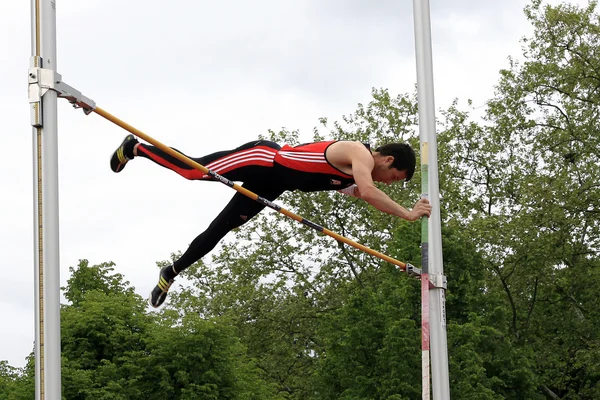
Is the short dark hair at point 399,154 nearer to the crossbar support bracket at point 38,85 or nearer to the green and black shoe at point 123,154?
the green and black shoe at point 123,154

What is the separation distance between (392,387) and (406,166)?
1420 centimetres

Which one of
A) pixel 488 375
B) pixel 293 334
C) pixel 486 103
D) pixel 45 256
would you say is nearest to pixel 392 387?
pixel 488 375

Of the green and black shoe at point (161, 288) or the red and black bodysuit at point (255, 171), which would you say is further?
the green and black shoe at point (161, 288)

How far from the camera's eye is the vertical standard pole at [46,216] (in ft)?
14.4

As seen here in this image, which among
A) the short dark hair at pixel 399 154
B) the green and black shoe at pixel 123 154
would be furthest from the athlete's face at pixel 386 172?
the green and black shoe at pixel 123 154

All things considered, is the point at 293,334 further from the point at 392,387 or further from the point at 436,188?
the point at 436,188

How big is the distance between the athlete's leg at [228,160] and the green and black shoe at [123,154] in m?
0.05

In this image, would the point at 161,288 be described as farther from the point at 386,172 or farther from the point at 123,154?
the point at 386,172

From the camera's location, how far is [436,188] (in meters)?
6.93

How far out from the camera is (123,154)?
5.73 m

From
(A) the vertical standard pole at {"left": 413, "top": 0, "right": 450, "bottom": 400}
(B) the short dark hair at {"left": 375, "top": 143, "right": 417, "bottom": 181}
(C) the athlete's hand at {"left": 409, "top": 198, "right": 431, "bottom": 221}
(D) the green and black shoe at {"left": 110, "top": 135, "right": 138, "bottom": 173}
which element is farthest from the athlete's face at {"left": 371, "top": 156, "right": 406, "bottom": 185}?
(D) the green and black shoe at {"left": 110, "top": 135, "right": 138, "bottom": 173}

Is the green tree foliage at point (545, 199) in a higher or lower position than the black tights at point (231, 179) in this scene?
higher

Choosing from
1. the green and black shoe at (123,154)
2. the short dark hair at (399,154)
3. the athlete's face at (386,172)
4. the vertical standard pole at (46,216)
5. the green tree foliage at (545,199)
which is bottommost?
the vertical standard pole at (46,216)

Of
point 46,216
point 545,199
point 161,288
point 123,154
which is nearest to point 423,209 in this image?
point 161,288
